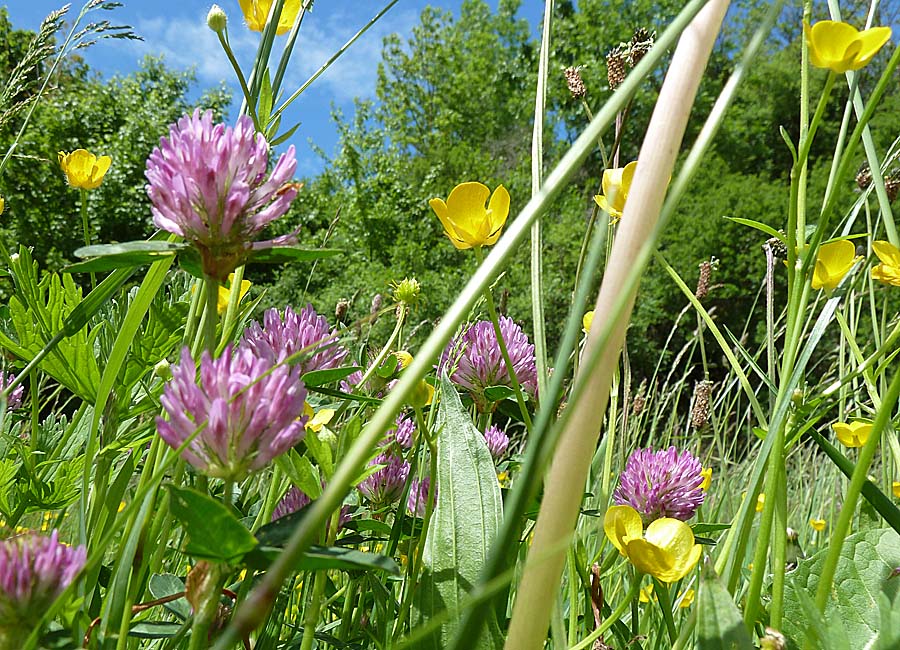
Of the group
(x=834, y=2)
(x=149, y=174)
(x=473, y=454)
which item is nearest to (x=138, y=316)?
(x=149, y=174)

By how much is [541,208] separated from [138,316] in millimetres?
182

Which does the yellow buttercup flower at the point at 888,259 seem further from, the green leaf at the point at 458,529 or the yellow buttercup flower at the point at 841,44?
the green leaf at the point at 458,529

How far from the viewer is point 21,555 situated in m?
0.19

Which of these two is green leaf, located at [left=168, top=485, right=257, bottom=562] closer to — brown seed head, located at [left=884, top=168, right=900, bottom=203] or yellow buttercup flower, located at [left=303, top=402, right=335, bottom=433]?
yellow buttercup flower, located at [left=303, top=402, right=335, bottom=433]

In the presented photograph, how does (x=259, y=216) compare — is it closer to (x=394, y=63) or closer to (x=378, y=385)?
(x=378, y=385)

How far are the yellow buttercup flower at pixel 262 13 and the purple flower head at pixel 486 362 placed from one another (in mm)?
272

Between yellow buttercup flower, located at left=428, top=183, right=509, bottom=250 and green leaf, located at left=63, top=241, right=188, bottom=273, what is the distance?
0.18 m

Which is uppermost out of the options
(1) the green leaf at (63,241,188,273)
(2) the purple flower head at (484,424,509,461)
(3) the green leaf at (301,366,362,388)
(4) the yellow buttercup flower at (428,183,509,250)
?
(4) the yellow buttercup flower at (428,183,509,250)

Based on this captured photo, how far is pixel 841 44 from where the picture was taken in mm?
301

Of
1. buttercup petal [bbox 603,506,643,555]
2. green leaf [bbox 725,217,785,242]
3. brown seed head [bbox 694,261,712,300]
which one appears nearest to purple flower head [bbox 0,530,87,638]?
buttercup petal [bbox 603,506,643,555]

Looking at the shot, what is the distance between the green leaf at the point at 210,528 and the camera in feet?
0.60

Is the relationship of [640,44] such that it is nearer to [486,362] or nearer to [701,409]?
[486,362]

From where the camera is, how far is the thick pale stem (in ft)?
0.68

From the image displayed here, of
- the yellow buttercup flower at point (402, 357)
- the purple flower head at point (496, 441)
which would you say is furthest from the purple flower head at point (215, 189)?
the purple flower head at point (496, 441)
